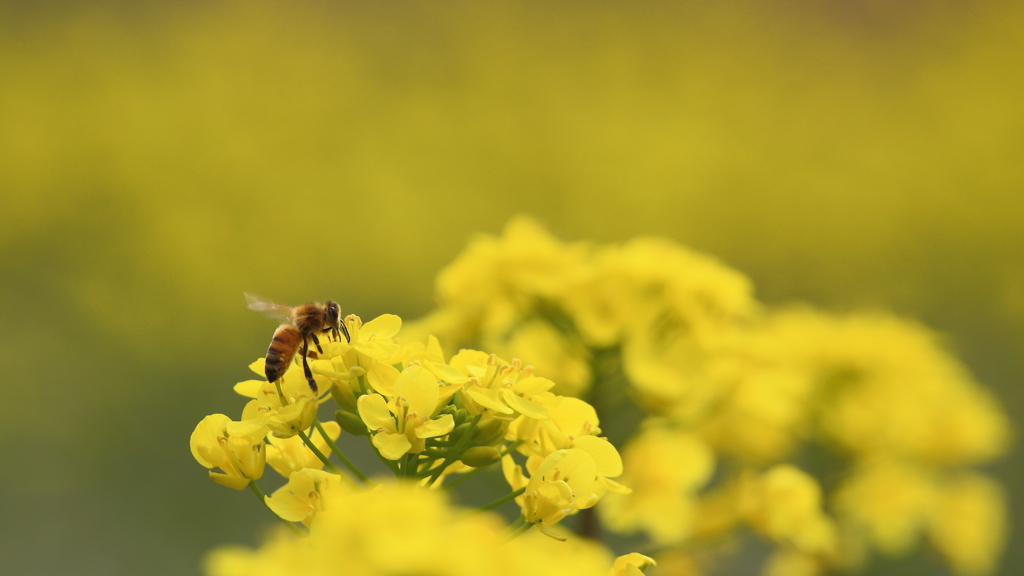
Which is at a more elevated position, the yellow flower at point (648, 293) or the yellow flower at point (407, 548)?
the yellow flower at point (648, 293)

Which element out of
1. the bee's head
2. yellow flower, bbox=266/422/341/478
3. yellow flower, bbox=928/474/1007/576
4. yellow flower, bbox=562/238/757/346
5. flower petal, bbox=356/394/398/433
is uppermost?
yellow flower, bbox=928/474/1007/576

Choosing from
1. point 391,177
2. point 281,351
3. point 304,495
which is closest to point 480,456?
point 304,495

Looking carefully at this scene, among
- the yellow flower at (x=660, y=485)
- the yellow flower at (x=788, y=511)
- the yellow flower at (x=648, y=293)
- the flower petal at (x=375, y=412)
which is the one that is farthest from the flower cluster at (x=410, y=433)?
the yellow flower at (x=660, y=485)

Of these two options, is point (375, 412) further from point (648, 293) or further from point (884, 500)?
point (884, 500)

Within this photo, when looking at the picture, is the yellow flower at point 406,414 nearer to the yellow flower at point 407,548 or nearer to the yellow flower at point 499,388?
the yellow flower at point 499,388

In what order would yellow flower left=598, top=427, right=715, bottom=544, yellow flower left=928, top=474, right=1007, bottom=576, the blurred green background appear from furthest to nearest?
1. the blurred green background
2. yellow flower left=928, top=474, right=1007, bottom=576
3. yellow flower left=598, top=427, right=715, bottom=544

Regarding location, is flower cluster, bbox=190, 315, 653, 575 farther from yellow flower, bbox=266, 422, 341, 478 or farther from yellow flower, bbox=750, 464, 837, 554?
yellow flower, bbox=750, 464, 837, 554

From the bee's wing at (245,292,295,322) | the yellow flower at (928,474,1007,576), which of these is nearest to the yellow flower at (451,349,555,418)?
the bee's wing at (245,292,295,322)

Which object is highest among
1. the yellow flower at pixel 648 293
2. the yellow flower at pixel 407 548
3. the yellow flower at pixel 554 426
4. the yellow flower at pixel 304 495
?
the yellow flower at pixel 648 293
